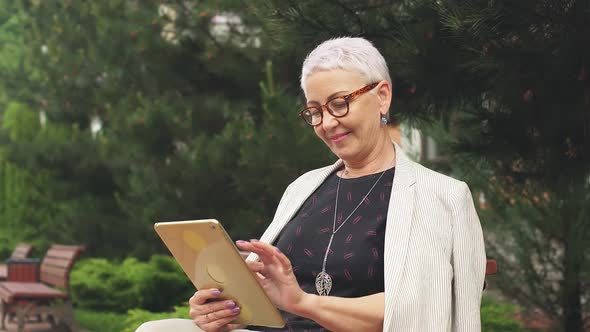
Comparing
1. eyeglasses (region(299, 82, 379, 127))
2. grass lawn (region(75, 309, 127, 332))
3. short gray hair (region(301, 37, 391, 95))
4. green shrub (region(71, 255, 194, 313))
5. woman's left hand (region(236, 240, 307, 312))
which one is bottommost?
grass lawn (region(75, 309, 127, 332))

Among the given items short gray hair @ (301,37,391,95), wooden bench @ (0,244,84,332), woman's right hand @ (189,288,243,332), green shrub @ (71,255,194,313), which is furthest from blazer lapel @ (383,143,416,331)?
wooden bench @ (0,244,84,332)

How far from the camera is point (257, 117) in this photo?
9602mm

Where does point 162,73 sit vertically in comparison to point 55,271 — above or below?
above

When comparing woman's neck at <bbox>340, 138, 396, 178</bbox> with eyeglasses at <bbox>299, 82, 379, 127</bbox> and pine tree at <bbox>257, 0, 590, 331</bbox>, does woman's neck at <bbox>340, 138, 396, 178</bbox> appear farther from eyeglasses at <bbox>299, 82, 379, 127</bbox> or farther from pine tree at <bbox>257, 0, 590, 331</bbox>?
pine tree at <bbox>257, 0, 590, 331</bbox>

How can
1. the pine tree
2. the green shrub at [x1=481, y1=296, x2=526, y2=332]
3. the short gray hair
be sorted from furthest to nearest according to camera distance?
the green shrub at [x1=481, y1=296, x2=526, y2=332] < the pine tree < the short gray hair

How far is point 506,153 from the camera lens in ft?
15.3

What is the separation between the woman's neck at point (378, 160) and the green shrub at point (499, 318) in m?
2.55

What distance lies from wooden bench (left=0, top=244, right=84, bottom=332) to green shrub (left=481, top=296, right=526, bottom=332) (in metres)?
4.19

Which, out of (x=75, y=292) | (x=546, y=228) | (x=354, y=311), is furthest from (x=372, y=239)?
(x=75, y=292)

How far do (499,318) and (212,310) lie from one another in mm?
3209

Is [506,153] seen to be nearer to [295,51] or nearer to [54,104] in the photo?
[295,51]

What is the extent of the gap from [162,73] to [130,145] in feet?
2.69

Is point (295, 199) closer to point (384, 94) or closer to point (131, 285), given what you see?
point (384, 94)

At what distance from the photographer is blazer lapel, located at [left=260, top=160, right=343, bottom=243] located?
11.8ft
